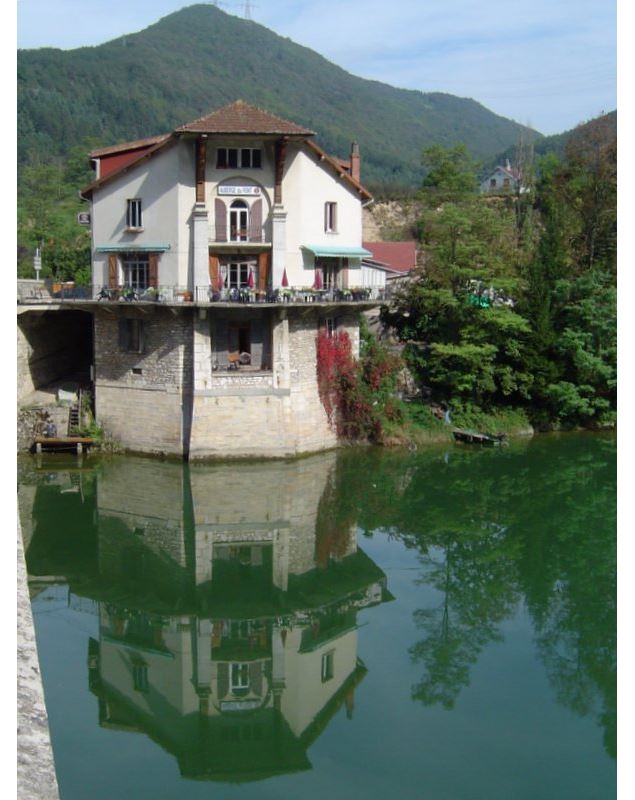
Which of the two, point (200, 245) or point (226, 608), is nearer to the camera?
point (226, 608)

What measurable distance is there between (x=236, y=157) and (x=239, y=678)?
1750cm

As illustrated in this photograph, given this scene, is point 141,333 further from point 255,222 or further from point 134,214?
point 255,222

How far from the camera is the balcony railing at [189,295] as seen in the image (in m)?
28.4

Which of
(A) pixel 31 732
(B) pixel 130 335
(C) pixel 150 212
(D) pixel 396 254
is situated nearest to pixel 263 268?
(C) pixel 150 212

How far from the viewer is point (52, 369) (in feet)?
112

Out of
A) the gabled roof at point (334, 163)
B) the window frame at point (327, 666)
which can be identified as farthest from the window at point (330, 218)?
the window frame at point (327, 666)

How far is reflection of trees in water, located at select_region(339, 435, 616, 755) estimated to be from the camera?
55.1 feet

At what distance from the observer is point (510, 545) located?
2350 cm

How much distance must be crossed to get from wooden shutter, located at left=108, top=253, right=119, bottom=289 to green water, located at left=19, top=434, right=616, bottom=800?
5746 mm

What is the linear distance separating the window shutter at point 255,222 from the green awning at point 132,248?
8.65 feet

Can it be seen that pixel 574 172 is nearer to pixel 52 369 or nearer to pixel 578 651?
pixel 52 369

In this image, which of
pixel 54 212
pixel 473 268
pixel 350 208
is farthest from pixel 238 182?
pixel 54 212

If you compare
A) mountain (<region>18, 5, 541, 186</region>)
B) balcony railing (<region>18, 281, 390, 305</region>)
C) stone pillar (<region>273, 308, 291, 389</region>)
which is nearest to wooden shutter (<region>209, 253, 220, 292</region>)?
balcony railing (<region>18, 281, 390, 305</region>)

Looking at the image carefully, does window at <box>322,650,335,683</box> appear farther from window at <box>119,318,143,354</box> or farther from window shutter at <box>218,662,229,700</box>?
window at <box>119,318,143,354</box>
